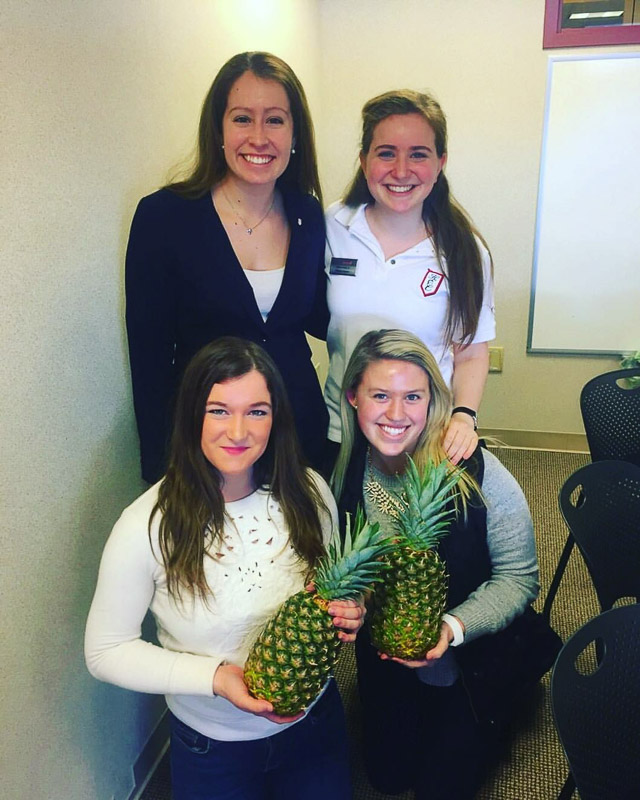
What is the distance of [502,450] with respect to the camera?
418cm

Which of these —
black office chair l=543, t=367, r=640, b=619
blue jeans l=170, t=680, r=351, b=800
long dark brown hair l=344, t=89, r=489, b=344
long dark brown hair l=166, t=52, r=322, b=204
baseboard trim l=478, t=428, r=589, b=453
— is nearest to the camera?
blue jeans l=170, t=680, r=351, b=800

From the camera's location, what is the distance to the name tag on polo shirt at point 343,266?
78.7 inches

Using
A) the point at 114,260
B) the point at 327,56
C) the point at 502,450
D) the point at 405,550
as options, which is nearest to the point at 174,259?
the point at 114,260

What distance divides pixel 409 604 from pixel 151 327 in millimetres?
946

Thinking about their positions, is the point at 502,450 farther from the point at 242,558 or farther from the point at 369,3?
the point at 242,558

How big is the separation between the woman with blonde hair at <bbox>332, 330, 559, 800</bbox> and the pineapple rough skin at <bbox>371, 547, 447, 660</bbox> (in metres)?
0.15

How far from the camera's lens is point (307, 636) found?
4.33 ft

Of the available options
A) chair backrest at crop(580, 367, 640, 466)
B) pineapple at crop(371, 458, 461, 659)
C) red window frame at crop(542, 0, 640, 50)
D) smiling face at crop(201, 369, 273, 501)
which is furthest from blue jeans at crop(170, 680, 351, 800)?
red window frame at crop(542, 0, 640, 50)

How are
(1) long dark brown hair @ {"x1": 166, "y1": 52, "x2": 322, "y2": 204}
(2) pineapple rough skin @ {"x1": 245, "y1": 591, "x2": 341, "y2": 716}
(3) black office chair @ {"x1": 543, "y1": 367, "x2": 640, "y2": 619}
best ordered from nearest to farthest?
(2) pineapple rough skin @ {"x1": 245, "y1": 591, "x2": 341, "y2": 716}
(1) long dark brown hair @ {"x1": 166, "y1": 52, "x2": 322, "y2": 204}
(3) black office chair @ {"x1": 543, "y1": 367, "x2": 640, "y2": 619}

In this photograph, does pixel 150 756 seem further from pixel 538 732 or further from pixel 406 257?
pixel 406 257

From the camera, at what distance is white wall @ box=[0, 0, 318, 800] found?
1.37m

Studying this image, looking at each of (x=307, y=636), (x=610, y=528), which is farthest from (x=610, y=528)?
(x=307, y=636)

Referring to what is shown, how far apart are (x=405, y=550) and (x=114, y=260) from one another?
105cm

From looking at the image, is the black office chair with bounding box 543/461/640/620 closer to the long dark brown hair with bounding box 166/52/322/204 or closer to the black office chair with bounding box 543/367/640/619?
the black office chair with bounding box 543/367/640/619
